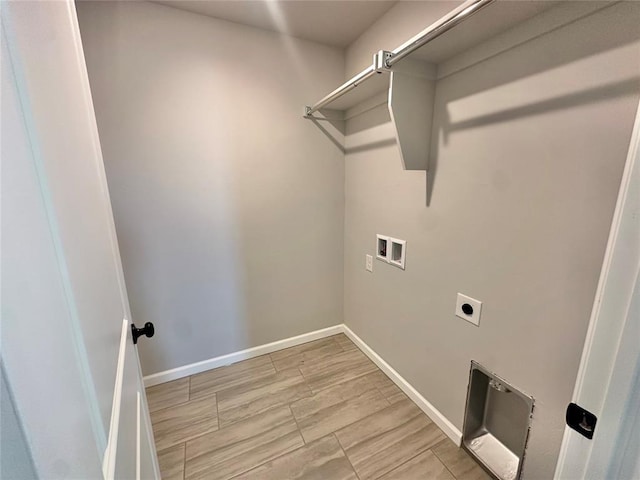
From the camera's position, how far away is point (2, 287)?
0.64 feet

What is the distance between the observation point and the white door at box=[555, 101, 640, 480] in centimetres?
47

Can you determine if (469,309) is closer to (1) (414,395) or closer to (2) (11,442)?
(1) (414,395)

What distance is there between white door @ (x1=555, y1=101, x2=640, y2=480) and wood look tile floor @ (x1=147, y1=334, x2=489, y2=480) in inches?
41.3

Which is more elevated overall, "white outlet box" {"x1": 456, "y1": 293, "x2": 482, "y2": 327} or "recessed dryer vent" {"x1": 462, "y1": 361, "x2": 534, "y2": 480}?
"white outlet box" {"x1": 456, "y1": 293, "x2": 482, "y2": 327}

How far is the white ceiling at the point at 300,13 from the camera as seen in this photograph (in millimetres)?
1524

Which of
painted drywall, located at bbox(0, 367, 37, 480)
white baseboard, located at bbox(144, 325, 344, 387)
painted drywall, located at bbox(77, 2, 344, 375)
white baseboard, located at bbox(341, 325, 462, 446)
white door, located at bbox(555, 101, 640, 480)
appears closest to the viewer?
painted drywall, located at bbox(0, 367, 37, 480)

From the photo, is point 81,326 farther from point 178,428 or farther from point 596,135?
point 178,428

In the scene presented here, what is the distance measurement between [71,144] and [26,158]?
0.95 feet

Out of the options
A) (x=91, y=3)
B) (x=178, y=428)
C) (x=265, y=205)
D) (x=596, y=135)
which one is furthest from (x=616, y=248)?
(x=91, y=3)

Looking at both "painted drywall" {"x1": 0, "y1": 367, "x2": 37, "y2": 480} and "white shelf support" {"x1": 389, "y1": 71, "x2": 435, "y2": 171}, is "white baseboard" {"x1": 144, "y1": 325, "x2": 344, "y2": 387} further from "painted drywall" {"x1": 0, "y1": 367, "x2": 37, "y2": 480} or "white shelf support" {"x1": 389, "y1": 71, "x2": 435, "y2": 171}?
"painted drywall" {"x1": 0, "y1": 367, "x2": 37, "y2": 480}

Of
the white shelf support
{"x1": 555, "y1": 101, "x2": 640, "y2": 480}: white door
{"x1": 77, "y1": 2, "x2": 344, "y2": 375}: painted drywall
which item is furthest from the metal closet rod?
{"x1": 77, "y1": 2, "x2": 344, "y2": 375}: painted drywall

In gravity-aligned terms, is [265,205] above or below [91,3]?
below

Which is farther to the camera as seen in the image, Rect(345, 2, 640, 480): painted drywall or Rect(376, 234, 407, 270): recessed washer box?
Rect(376, 234, 407, 270): recessed washer box

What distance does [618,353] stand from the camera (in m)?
0.49
